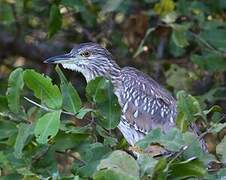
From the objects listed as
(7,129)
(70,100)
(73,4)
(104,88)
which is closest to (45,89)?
(70,100)

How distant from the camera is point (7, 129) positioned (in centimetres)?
438

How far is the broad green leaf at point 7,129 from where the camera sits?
436 centimetres

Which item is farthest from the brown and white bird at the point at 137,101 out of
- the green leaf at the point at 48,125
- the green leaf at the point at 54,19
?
the green leaf at the point at 48,125

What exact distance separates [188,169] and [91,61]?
2.71 m

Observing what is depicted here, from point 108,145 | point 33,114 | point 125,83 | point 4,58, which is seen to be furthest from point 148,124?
point 4,58

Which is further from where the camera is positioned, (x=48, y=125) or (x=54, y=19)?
(x=54, y=19)

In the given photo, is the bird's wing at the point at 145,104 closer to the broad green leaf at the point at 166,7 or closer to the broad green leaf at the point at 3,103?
the broad green leaf at the point at 166,7

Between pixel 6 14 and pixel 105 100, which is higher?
pixel 105 100

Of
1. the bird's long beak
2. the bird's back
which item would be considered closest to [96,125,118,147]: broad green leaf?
the bird's back

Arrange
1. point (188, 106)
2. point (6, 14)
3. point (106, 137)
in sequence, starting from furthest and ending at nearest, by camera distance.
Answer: point (6, 14) → point (106, 137) → point (188, 106)

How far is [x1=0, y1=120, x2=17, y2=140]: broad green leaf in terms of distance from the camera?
436cm

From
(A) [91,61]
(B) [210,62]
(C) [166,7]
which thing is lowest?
(B) [210,62]

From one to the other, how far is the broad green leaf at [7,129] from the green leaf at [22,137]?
0.74 feet

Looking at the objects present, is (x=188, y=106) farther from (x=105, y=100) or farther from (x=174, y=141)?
(x=105, y=100)
